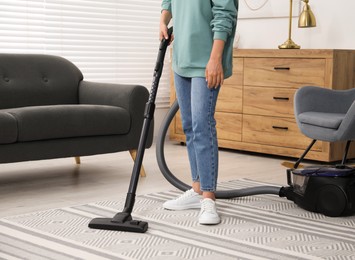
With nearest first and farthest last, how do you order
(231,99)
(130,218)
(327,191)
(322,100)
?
(130,218) < (327,191) < (322,100) < (231,99)

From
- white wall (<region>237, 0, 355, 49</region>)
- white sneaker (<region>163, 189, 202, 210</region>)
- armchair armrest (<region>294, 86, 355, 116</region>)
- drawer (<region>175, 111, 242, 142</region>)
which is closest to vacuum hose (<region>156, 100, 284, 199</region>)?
white sneaker (<region>163, 189, 202, 210</region>)

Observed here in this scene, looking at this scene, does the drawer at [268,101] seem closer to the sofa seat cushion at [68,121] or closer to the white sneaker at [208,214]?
the sofa seat cushion at [68,121]

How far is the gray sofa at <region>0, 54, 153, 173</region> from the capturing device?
3.60 meters

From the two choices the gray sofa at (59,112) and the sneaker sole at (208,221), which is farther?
the gray sofa at (59,112)

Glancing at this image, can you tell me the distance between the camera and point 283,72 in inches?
198

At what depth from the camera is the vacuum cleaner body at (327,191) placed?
309 cm

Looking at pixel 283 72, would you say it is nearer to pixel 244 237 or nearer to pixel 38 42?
pixel 38 42

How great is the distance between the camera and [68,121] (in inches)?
149

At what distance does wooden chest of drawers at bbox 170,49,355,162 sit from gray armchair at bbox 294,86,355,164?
0.27m

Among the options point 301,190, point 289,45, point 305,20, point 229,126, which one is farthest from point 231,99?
point 301,190

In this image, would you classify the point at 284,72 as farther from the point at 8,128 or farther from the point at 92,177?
the point at 8,128

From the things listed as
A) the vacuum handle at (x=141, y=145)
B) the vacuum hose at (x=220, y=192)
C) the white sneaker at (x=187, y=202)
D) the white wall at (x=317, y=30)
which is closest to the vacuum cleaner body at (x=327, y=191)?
the vacuum hose at (x=220, y=192)

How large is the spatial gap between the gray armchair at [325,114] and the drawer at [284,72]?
334mm

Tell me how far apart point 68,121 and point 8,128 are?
386mm
